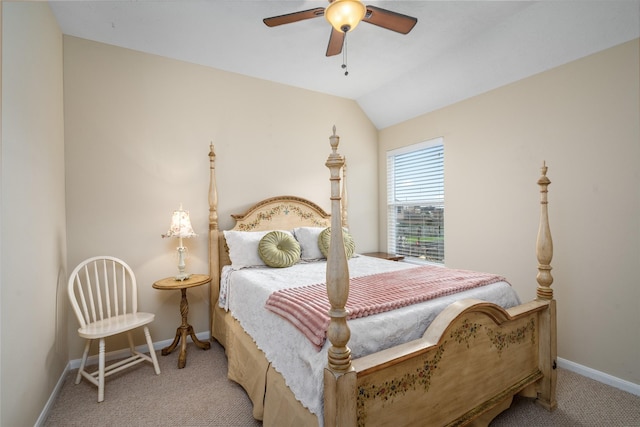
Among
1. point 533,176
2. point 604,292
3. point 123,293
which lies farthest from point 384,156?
point 123,293

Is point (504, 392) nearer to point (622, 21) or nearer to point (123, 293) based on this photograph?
point (622, 21)

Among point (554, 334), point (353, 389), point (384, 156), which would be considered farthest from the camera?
point (384, 156)

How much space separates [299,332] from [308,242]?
5.37 feet

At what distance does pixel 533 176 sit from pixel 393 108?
70.4 inches

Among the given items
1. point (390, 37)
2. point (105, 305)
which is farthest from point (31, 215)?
point (390, 37)

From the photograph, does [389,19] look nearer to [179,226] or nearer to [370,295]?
[370,295]

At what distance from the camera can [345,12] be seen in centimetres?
162

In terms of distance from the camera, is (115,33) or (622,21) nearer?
(622,21)

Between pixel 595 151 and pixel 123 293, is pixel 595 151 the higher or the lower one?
the higher one

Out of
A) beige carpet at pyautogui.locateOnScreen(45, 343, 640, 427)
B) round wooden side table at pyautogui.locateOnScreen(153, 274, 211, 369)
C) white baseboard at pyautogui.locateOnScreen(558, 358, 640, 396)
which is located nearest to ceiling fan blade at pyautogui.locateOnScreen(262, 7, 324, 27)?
round wooden side table at pyautogui.locateOnScreen(153, 274, 211, 369)

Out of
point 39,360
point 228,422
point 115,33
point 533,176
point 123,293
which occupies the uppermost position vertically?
point 115,33

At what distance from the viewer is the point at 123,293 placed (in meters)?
2.58

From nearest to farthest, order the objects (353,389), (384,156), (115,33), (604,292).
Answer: (353,389), (604,292), (115,33), (384,156)

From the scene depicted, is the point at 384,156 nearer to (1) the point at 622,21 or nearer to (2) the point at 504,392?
(1) the point at 622,21
